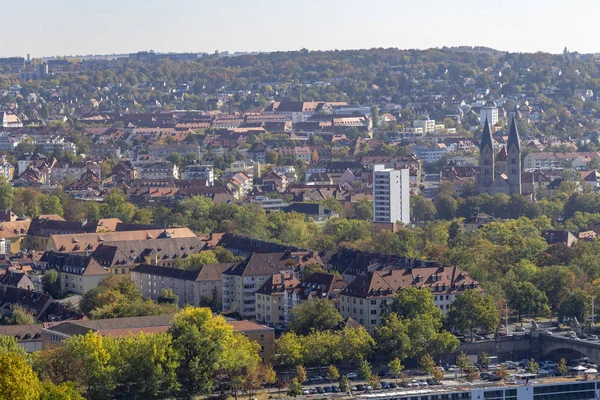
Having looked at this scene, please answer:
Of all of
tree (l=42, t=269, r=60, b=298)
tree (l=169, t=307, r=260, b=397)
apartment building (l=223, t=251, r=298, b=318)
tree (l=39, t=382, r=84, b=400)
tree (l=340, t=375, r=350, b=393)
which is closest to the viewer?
tree (l=39, t=382, r=84, b=400)

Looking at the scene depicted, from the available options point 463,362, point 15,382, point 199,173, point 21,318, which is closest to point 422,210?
point 199,173

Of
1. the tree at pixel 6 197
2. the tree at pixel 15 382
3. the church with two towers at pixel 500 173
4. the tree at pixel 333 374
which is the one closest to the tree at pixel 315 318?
the tree at pixel 333 374

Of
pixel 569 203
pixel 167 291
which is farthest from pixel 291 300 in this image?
pixel 569 203

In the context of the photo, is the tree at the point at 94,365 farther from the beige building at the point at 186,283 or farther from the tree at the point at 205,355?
the beige building at the point at 186,283

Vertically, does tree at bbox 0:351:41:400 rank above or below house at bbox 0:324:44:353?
above

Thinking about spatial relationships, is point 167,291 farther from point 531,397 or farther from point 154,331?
point 531,397

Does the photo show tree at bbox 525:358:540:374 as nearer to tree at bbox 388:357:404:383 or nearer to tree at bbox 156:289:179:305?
tree at bbox 388:357:404:383

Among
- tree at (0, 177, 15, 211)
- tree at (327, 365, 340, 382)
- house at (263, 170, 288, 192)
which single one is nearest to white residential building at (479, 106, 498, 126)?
house at (263, 170, 288, 192)
